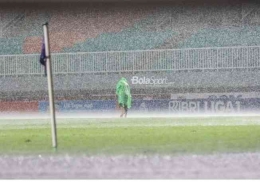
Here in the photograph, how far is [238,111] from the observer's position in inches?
975

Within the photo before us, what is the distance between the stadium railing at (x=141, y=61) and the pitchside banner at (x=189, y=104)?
1782 millimetres

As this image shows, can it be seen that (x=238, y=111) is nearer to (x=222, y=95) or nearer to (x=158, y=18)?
(x=222, y=95)

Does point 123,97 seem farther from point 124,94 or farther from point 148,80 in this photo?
point 148,80

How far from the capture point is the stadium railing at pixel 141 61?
1072 inches

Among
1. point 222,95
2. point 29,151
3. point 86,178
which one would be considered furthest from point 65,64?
point 86,178

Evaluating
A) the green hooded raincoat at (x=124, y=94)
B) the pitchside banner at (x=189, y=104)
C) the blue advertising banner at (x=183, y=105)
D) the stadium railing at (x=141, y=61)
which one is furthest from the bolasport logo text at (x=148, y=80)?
the green hooded raincoat at (x=124, y=94)

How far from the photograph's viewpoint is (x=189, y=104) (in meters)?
25.2

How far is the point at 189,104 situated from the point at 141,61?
3.56 m

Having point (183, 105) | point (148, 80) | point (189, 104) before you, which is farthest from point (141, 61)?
point (189, 104)

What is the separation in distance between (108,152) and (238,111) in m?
17.1

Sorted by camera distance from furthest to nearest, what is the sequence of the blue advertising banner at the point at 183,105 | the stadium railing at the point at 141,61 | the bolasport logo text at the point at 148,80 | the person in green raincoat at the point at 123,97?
the stadium railing at the point at 141,61
the bolasport logo text at the point at 148,80
the blue advertising banner at the point at 183,105
the person in green raincoat at the point at 123,97

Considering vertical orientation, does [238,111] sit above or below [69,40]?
below

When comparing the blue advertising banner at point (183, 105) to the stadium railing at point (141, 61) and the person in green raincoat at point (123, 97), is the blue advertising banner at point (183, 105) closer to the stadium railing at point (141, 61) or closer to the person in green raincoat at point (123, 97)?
the person in green raincoat at point (123, 97)

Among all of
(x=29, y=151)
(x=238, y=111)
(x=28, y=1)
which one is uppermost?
(x=28, y=1)
